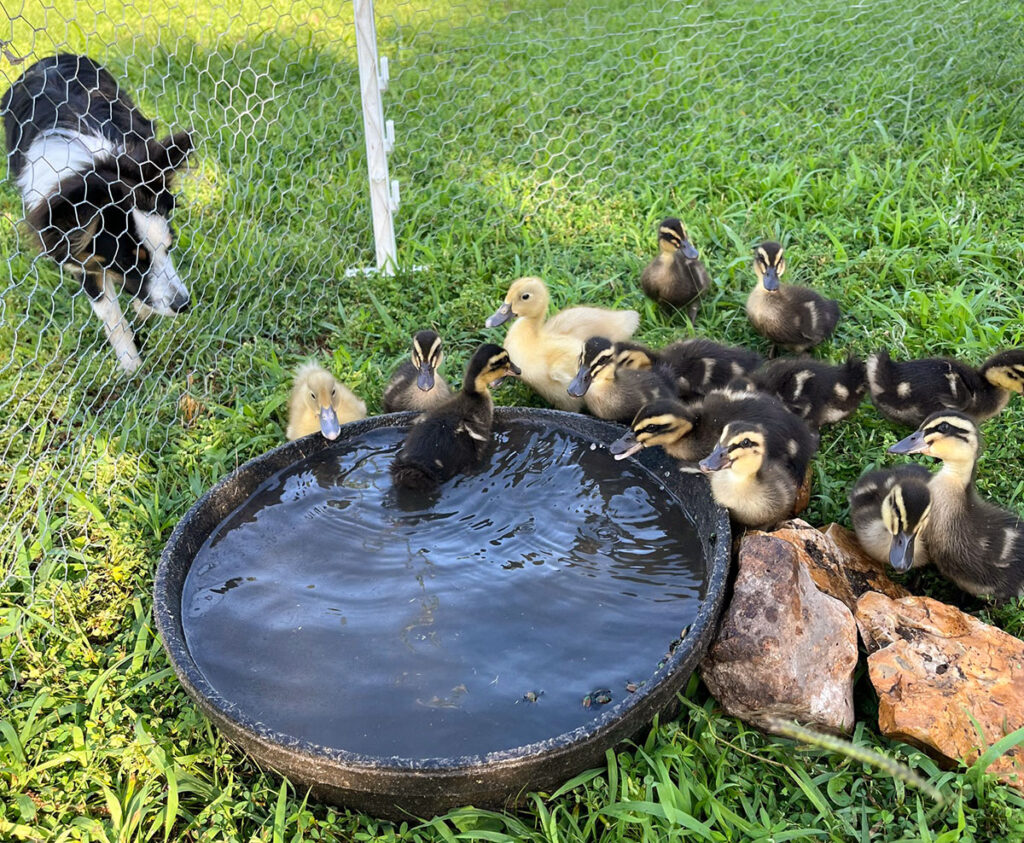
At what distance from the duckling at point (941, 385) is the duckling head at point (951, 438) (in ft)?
2.04

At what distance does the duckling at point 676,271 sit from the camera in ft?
16.0

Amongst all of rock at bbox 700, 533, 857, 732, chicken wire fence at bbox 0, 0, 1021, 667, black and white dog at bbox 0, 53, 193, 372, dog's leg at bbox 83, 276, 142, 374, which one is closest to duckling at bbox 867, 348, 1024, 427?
rock at bbox 700, 533, 857, 732

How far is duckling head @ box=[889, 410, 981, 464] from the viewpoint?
10.6 feet

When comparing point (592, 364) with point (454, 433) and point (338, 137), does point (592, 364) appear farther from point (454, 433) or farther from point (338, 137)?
point (338, 137)

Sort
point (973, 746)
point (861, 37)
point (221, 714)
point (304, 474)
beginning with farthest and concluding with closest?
point (861, 37) < point (304, 474) < point (973, 746) < point (221, 714)

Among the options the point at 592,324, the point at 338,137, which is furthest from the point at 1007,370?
the point at 338,137

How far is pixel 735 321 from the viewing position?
16.7 ft

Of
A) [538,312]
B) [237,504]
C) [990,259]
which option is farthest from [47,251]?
[990,259]

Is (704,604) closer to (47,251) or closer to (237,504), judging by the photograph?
(237,504)

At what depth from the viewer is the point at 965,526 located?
10.5 feet

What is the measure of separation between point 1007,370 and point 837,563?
1225 millimetres

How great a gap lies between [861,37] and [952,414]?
5650 mm

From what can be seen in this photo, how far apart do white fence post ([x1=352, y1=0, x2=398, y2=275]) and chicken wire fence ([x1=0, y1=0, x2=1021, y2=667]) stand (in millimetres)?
175

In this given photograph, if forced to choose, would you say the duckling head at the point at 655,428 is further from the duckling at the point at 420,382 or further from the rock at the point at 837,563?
the duckling at the point at 420,382
